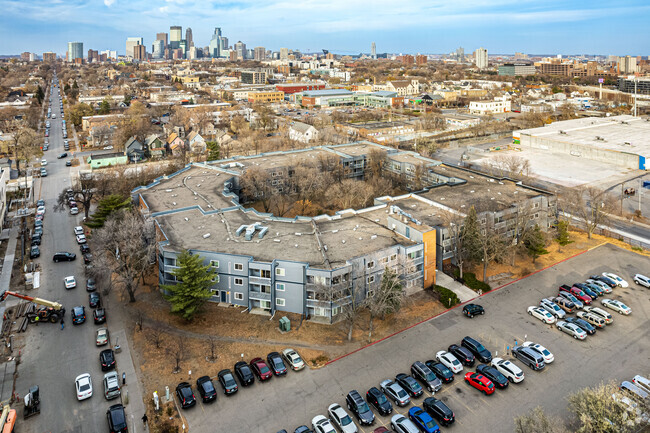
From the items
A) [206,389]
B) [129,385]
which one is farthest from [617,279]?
[129,385]

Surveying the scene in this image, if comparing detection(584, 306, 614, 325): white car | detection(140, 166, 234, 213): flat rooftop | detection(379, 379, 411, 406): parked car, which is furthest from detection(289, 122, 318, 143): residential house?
detection(379, 379, 411, 406): parked car

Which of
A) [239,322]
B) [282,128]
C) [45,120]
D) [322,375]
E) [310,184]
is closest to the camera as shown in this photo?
[322,375]

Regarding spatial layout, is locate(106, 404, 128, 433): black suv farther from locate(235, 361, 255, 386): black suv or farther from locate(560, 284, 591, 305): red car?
locate(560, 284, 591, 305): red car

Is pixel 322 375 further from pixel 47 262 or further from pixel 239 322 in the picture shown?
pixel 47 262

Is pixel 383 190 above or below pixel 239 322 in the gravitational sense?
above

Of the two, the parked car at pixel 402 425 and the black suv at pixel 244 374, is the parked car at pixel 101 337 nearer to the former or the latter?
the black suv at pixel 244 374

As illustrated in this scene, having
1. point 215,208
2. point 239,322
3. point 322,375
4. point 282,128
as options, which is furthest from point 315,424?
point 282,128
